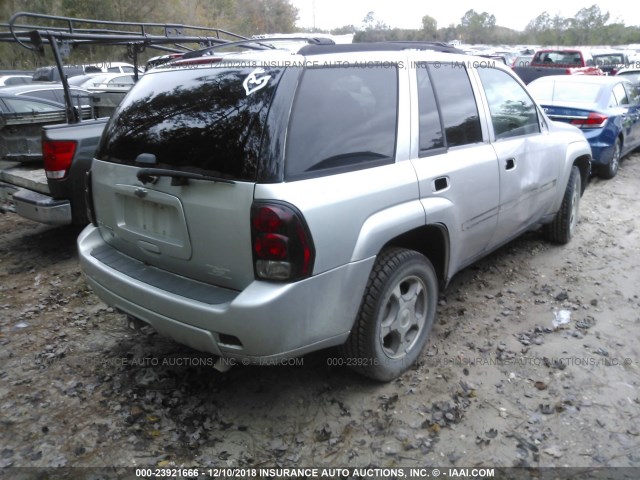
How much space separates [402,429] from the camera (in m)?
2.89

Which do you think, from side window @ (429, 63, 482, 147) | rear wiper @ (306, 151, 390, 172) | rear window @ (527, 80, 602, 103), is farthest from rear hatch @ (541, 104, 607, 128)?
rear wiper @ (306, 151, 390, 172)

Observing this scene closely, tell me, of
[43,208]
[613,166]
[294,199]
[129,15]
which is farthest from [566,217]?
[129,15]

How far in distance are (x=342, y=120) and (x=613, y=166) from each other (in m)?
7.06

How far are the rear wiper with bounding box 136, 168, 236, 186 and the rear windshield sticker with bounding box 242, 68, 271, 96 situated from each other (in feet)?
1.56

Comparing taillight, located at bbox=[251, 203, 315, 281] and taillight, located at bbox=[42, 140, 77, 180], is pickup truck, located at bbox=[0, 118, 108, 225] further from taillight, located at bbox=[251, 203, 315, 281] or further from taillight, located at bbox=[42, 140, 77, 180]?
taillight, located at bbox=[251, 203, 315, 281]

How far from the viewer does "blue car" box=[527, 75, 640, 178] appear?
7.77 metres

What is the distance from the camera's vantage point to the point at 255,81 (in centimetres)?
266

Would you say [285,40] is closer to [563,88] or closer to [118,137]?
[118,137]

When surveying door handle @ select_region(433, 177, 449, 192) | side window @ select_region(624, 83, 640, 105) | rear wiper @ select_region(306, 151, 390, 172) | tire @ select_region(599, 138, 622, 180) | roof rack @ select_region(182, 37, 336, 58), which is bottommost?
tire @ select_region(599, 138, 622, 180)

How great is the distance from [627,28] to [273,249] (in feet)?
223

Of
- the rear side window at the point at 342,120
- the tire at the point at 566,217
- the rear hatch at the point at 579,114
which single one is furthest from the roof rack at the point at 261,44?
the rear hatch at the point at 579,114

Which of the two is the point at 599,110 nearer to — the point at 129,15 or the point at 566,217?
the point at 566,217

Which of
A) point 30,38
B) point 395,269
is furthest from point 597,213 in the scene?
point 30,38

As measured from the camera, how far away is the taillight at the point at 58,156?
4.79 metres
